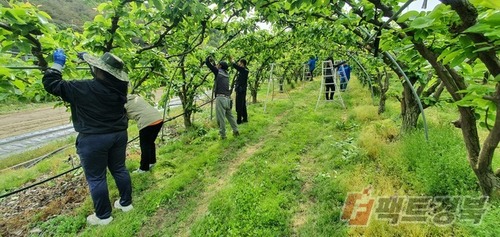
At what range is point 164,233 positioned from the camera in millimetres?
3551

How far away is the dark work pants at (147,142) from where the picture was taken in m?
5.12

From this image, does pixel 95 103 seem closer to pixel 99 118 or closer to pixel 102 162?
pixel 99 118

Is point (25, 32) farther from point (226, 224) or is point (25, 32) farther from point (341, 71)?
point (341, 71)

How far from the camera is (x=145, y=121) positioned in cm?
497

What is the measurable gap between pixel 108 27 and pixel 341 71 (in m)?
11.6

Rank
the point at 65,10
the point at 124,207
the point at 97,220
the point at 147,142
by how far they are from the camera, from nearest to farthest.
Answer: the point at 97,220 < the point at 124,207 < the point at 147,142 < the point at 65,10

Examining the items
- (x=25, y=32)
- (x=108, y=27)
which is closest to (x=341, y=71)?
(x=108, y=27)

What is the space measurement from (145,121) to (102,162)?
1396 millimetres

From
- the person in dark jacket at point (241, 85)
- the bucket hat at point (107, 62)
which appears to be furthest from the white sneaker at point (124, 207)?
the person in dark jacket at point (241, 85)

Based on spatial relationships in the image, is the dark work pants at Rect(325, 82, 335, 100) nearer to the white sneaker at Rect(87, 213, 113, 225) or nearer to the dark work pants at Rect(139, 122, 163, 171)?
the dark work pants at Rect(139, 122, 163, 171)

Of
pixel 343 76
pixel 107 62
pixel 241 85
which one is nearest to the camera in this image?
pixel 107 62

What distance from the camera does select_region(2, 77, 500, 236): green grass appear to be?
331cm

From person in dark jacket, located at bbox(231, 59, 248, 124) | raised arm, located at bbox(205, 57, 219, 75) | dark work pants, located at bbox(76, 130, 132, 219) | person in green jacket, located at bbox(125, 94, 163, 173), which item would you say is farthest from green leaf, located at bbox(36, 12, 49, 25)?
person in dark jacket, located at bbox(231, 59, 248, 124)

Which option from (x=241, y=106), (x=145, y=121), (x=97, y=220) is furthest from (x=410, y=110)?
(x=97, y=220)
